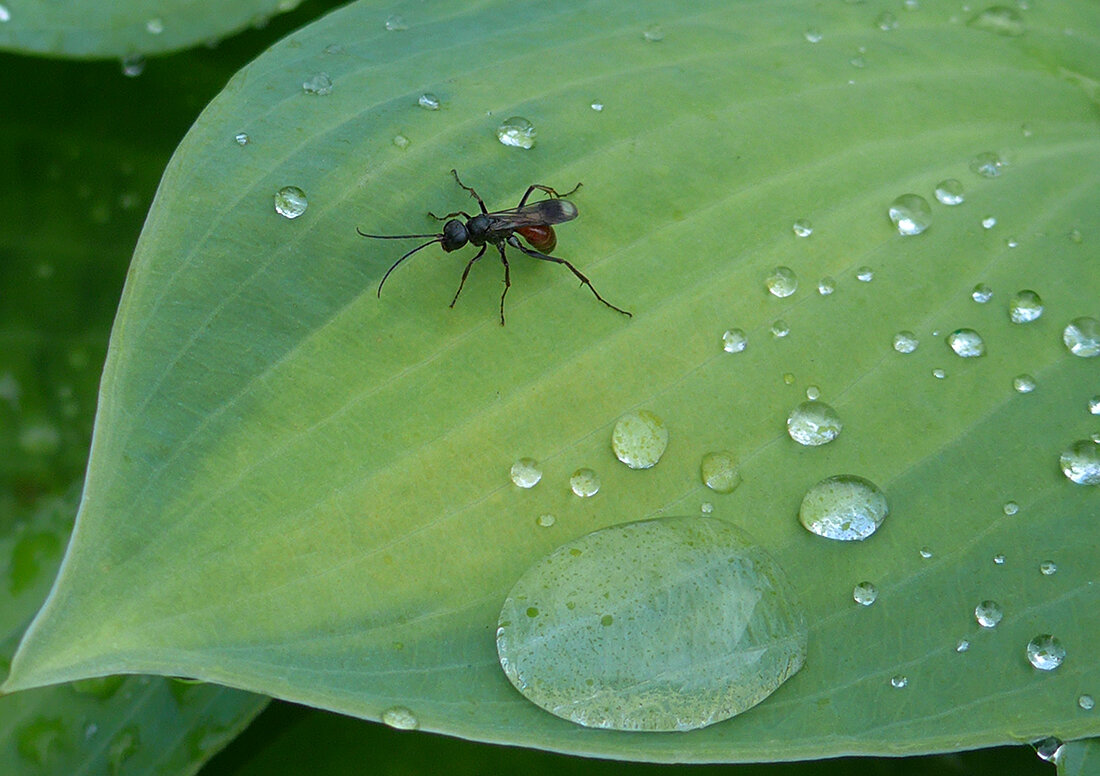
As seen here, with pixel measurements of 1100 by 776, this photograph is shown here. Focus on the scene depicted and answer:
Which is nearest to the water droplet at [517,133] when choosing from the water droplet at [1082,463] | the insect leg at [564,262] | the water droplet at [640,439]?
the insect leg at [564,262]

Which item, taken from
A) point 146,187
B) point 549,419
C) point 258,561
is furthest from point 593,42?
point 146,187

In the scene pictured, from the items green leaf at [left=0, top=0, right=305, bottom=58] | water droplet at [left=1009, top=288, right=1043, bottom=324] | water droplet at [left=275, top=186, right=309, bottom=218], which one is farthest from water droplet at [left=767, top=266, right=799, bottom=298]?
green leaf at [left=0, top=0, right=305, bottom=58]

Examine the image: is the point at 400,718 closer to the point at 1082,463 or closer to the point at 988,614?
the point at 988,614

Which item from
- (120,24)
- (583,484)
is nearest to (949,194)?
(583,484)

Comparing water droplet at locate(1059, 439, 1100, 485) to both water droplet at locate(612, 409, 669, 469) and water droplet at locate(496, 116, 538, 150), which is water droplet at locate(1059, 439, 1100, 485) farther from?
water droplet at locate(496, 116, 538, 150)

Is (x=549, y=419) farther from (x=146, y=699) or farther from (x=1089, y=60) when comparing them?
(x=1089, y=60)

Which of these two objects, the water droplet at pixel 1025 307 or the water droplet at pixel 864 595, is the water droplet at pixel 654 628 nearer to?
the water droplet at pixel 864 595
